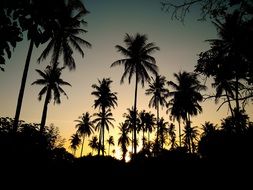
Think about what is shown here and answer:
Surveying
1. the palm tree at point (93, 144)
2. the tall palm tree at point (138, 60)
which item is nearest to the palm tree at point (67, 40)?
the tall palm tree at point (138, 60)

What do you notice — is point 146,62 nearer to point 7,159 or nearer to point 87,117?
point 7,159

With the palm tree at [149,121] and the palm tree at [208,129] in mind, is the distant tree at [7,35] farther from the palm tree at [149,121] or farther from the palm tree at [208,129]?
the palm tree at [149,121]

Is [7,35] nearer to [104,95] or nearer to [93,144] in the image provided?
[104,95]

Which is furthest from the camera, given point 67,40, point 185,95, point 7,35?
point 185,95

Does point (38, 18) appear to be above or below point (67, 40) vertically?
Answer: below

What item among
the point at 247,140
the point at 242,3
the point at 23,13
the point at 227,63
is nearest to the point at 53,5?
the point at 23,13

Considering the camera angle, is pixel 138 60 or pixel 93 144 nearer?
pixel 138 60

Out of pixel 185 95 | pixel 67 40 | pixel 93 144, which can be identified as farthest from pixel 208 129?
Result: pixel 93 144

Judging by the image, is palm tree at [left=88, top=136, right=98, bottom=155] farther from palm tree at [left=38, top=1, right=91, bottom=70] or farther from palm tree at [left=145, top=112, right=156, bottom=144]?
palm tree at [left=38, top=1, right=91, bottom=70]

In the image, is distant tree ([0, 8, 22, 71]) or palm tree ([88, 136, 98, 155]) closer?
distant tree ([0, 8, 22, 71])

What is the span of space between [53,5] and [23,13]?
0.47 meters

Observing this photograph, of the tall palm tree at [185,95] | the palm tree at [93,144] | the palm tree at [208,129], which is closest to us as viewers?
the palm tree at [208,129]

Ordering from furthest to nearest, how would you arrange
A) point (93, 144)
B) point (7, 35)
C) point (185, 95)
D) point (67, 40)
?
point (93, 144)
point (185, 95)
point (67, 40)
point (7, 35)

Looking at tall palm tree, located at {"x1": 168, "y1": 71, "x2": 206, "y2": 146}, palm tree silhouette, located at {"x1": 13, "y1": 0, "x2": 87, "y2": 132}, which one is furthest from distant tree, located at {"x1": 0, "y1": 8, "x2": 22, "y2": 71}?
tall palm tree, located at {"x1": 168, "y1": 71, "x2": 206, "y2": 146}
